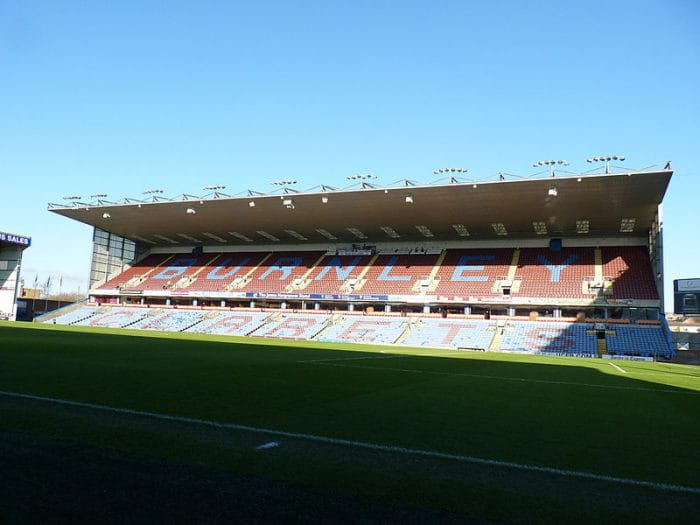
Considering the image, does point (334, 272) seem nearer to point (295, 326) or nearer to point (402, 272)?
point (402, 272)

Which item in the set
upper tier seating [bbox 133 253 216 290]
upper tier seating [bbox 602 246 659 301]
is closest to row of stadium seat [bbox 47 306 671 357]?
upper tier seating [bbox 602 246 659 301]

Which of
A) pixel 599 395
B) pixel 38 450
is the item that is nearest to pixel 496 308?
pixel 599 395

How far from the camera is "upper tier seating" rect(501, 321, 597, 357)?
37312mm

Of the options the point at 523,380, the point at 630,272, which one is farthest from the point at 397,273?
the point at 523,380

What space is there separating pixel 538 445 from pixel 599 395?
6969 mm

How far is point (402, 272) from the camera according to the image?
50625mm

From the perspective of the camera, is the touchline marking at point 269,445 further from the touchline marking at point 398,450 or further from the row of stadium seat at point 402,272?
the row of stadium seat at point 402,272

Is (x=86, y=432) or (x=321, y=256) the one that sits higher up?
(x=321, y=256)

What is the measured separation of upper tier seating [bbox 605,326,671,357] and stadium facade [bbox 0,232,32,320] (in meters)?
57.2

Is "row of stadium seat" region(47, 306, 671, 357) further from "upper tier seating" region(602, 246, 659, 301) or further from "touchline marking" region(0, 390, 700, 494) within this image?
"touchline marking" region(0, 390, 700, 494)

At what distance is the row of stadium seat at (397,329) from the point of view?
37.7 meters

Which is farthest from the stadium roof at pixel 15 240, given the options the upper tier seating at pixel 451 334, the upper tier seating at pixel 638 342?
the upper tier seating at pixel 638 342

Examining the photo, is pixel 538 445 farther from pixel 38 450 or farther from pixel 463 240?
pixel 463 240

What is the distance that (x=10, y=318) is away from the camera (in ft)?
178
